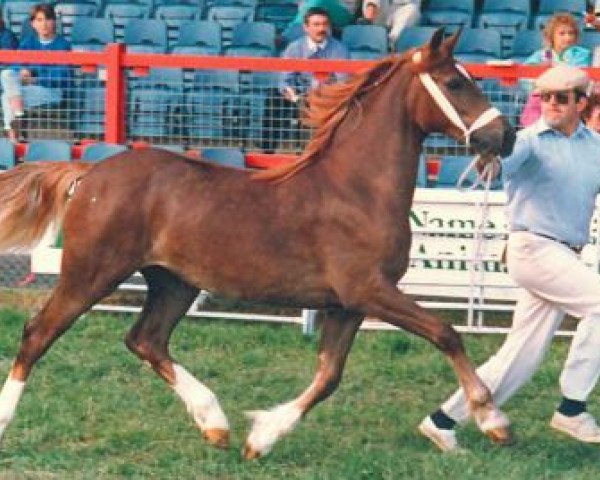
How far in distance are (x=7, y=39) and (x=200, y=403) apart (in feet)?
24.6

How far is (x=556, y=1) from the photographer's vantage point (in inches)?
596

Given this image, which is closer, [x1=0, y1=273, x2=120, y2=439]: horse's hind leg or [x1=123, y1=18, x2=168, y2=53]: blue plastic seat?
[x1=0, y1=273, x2=120, y2=439]: horse's hind leg

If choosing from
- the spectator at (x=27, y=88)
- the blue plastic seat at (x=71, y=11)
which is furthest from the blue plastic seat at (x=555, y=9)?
the spectator at (x=27, y=88)

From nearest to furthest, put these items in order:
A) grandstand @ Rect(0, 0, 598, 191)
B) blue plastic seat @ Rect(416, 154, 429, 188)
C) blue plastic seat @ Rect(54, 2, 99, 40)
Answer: blue plastic seat @ Rect(416, 154, 429, 188) < grandstand @ Rect(0, 0, 598, 191) < blue plastic seat @ Rect(54, 2, 99, 40)

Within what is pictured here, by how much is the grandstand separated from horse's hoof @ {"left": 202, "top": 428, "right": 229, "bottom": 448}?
444 cm

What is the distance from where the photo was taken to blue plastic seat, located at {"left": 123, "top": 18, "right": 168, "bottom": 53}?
14.6 meters

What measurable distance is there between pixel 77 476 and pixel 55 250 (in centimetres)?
469

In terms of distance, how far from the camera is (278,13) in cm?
1590

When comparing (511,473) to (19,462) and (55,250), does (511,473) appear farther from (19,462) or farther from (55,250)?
(55,250)

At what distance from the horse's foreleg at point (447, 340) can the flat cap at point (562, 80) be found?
119 centimetres

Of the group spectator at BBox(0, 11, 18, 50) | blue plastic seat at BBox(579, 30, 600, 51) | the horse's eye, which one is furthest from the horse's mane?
spectator at BBox(0, 11, 18, 50)

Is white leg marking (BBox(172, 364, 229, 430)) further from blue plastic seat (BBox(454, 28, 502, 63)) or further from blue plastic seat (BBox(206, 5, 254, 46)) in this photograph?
blue plastic seat (BBox(206, 5, 254, 46))

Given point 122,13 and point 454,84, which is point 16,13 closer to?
point 122,13

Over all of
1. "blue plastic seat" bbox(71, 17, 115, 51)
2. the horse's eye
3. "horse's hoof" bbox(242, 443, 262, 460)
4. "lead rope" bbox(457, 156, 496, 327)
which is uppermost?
the horse's eye
